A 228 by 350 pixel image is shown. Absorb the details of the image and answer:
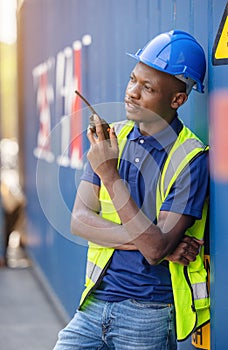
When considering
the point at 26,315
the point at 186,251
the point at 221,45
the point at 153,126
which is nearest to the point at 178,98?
the point at 153,126

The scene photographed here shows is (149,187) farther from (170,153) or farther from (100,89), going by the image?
(100,89)

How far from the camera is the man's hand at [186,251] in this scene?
3109 mm

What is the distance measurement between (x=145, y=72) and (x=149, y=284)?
0.80m

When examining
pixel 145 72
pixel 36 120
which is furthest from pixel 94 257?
pixel 36 120

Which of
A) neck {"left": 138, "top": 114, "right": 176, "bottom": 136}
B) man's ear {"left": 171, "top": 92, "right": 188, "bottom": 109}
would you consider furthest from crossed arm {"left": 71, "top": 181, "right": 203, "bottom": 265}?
man's ear {"left": 171, "top": 92, "right": 188, "bottom": 109}

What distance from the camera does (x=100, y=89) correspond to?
17.3 ft

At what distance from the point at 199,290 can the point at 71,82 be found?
3.25 metres

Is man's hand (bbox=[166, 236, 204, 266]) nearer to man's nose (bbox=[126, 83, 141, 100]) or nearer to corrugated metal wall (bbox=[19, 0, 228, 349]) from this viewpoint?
corrugated metal wall (bbox=[19, 0, 228, 349])

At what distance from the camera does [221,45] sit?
10.3 ft

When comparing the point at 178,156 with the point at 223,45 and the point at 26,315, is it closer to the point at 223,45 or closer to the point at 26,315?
the point at 223,45

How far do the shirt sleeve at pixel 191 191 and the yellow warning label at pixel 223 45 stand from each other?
1.25 feet

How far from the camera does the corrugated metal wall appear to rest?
3.49 metres

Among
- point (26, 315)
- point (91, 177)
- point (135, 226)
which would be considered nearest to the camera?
point (135, 226)

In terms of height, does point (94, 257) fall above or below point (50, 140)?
above
